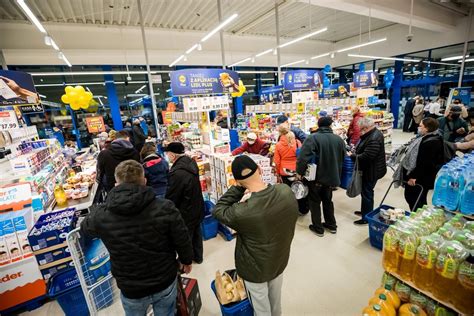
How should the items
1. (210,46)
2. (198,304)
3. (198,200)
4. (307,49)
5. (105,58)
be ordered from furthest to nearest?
(307,49) → (210,46) → (105,58) → (198,200) → (198,304)

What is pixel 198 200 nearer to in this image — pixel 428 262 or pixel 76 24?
pixel 428 262

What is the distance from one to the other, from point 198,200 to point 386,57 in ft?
53.0

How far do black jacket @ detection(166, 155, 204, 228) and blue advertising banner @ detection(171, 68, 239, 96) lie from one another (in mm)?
2831

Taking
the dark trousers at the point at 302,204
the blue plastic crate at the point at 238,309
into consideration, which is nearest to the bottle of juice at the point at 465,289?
the blue plastic crate at the point at 238,309

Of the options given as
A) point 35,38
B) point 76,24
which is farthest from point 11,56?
point 76,24

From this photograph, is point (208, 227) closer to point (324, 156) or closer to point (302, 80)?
point (324, 156)

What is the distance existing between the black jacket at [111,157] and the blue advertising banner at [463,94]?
47.7 ft

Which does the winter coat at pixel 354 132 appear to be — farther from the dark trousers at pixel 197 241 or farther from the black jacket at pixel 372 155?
the dark trousers at pixel 197 241

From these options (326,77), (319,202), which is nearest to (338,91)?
(326,77)

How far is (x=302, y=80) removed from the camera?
28.4 ft

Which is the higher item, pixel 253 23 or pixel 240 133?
pixel 253 23

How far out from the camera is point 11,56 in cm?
969

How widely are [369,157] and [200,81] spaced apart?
3.82m

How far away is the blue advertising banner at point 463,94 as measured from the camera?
11.0 meters
